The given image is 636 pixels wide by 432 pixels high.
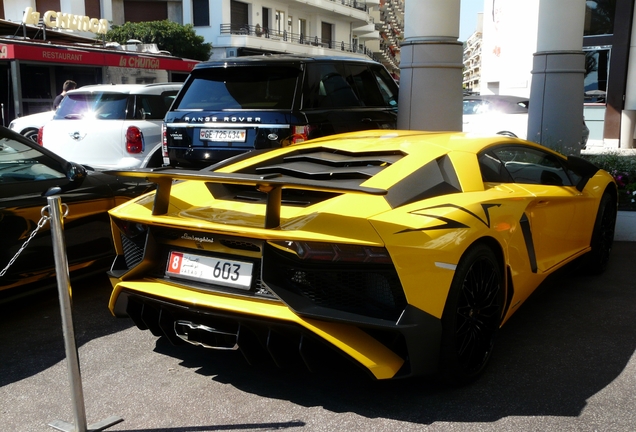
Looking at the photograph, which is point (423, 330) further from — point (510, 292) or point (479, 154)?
point (479, 154)

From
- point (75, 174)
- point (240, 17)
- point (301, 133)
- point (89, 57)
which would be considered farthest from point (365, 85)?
point (240, 17)

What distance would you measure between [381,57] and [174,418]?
278ft

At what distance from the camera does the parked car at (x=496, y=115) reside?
13961mm

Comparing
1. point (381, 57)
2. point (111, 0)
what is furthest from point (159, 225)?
point (381, 57)

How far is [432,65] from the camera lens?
834cm

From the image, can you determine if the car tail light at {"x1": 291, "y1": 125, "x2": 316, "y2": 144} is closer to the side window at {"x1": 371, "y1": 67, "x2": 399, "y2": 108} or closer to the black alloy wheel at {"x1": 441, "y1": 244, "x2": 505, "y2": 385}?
the side window at {"x1": 371, "y1": 67, "x2": 399, "y2": 108}

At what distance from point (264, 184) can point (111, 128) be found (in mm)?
6837

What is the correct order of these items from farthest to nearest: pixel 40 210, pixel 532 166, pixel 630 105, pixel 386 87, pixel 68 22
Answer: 1. pixel 68 22
2. pixel 630 105
3. pixel 386 87
4. pixel 532 166
5. pixel 40 210

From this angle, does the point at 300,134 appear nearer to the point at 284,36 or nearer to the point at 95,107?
the point at 95,107

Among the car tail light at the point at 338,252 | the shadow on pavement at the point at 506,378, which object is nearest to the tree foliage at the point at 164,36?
the shadow on pavement at the point at 506,378

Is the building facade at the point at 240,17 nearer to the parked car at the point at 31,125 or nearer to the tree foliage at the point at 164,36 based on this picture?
the tree foliage at the point at 164,36

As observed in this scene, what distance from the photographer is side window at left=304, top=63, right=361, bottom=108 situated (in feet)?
23.9

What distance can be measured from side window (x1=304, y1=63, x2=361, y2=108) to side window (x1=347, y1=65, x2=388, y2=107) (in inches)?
6.9

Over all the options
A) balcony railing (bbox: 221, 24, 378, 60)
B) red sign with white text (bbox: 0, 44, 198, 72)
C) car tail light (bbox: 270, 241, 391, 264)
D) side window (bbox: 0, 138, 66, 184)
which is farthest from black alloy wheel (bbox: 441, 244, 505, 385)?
balcony railing (bbox: 221, 24, 378, 60)
